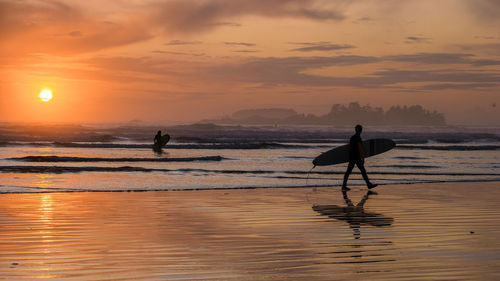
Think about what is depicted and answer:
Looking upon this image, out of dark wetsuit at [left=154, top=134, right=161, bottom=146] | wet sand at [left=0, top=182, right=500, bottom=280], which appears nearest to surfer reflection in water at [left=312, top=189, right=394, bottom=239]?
wet sand at [left=0, top=182, right=500, bottom=280]

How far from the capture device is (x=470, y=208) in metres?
14.3

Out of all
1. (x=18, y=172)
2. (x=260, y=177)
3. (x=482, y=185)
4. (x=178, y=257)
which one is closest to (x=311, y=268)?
(x=178, y=257)

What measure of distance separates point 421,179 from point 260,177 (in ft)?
20.4

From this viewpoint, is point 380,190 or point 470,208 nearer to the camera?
point 470,208

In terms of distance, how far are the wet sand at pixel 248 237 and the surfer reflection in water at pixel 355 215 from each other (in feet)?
0.07

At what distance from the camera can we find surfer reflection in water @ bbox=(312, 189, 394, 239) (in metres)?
11.7

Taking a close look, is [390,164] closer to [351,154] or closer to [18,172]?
[351,154]

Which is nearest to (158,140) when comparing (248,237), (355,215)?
(355,215)

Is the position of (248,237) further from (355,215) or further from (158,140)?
(158,140)

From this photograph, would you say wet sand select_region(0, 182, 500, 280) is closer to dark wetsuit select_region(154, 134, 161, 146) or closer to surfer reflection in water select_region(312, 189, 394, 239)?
surfer reflection in water select_region(312, 189, 394, 239)

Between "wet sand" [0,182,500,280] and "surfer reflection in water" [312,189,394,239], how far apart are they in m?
0.02

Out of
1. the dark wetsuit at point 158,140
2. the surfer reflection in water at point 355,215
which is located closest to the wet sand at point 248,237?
the surfer reflection in water at point 355,215

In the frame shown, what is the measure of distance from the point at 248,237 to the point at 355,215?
12.5 feet

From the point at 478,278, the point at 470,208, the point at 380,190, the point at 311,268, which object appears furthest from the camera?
the point at 380,190
